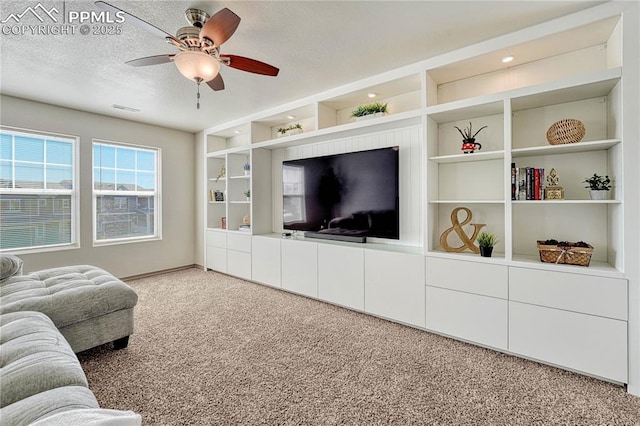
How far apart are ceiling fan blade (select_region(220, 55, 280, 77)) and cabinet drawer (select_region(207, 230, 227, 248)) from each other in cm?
308

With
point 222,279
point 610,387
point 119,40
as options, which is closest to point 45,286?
point 119,40

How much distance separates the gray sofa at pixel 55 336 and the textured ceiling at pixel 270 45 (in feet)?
6.01

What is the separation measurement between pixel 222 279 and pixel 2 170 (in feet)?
9.77

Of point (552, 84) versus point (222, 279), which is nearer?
point (552, 84)

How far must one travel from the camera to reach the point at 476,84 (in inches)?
107

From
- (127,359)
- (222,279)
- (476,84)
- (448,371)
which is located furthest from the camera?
(222,279)

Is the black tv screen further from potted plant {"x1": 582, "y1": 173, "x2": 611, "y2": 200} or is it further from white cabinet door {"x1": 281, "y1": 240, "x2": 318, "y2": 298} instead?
potted plant {"x1": 582, "y1": 173, "x2": 611, "y2": 200}

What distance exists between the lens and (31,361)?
1234 mm

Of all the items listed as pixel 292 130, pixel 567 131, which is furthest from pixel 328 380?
pixel 292 130

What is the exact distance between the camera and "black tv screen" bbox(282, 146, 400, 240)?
10.2 ft

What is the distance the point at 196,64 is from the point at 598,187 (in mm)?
2953

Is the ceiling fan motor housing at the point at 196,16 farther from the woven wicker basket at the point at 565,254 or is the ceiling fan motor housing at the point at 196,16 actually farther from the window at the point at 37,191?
the window at the point at 37,191

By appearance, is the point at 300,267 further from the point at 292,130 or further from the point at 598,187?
the point at 598,187

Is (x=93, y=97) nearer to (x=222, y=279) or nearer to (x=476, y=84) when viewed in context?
(x=222, y=279)
